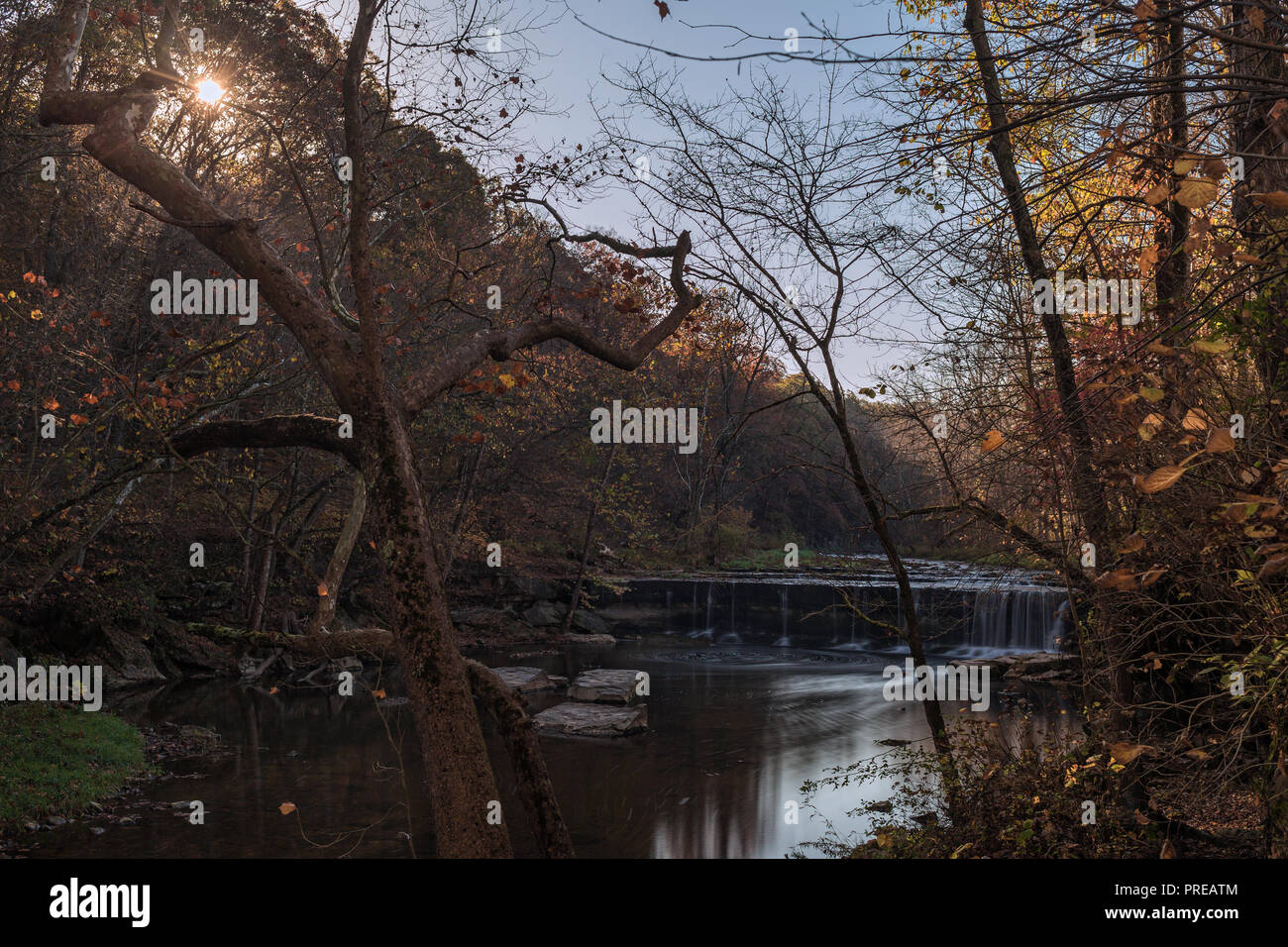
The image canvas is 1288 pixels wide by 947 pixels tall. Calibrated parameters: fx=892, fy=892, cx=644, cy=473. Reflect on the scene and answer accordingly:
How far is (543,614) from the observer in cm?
2488

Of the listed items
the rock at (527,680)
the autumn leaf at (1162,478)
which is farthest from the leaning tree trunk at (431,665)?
the rock at (527,680)

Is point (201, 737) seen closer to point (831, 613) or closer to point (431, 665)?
point (431, 665)

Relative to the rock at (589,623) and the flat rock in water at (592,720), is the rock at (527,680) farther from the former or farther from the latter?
the rock at (589,623)

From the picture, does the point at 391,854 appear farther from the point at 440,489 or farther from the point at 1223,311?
the point at 440,489

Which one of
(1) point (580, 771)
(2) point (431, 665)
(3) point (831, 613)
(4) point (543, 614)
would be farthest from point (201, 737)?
(3) point (831, 613)

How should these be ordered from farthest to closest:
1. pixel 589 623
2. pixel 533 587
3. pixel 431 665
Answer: pixel 533 587
pixel 589 623
pixel 431 665

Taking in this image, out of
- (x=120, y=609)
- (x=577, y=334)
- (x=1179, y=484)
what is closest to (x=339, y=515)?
(x=120, y=609)

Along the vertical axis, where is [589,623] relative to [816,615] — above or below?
below

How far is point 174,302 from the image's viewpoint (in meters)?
13.4

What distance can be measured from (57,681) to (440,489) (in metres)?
10.8

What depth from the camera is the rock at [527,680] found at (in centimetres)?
1728

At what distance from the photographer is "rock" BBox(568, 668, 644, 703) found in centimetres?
1608

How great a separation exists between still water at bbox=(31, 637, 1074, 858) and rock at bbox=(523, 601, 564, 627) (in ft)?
17.8

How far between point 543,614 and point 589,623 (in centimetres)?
131
